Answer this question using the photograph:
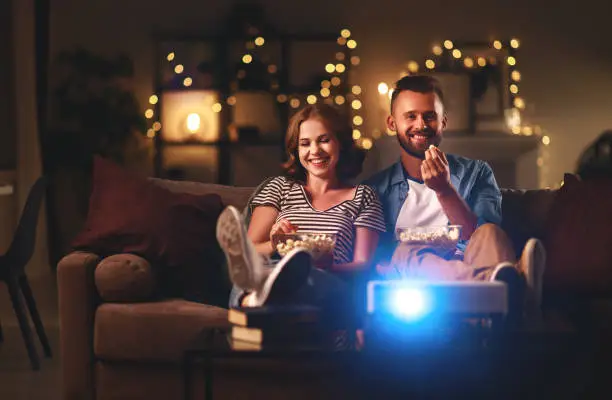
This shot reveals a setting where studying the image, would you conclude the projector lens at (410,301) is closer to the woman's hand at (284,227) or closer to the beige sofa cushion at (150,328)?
the woman's hand at (284,227)

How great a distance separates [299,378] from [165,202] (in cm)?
84

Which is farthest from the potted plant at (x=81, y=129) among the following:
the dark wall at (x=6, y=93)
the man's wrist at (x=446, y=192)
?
the man's wrist at (x=446, y=192)

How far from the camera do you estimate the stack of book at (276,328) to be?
2.15 metres

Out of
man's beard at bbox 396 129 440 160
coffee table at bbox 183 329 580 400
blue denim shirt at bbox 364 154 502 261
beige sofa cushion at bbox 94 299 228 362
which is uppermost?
man's beard at bbox 396 129 440 160

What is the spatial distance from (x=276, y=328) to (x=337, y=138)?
0.95 m

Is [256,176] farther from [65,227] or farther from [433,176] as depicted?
Answer: [433,176]

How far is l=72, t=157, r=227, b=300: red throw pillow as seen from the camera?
306cm

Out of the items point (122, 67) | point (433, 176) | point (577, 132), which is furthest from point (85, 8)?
point (433, 176)

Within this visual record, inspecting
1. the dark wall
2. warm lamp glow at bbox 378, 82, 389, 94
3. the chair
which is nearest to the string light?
warm lamp glow at bbox 378, 82, 389, 94

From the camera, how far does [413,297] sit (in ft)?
6.93

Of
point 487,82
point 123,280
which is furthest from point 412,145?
point 487,82

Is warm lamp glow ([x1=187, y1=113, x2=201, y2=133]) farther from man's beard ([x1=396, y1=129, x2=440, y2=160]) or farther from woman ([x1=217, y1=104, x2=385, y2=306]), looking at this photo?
man's beard ([x1=396, y1=129, x2=440, y2=160])

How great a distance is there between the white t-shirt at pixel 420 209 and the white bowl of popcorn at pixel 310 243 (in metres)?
0.53

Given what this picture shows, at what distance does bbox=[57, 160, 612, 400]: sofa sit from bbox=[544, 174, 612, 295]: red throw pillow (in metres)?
0.01
